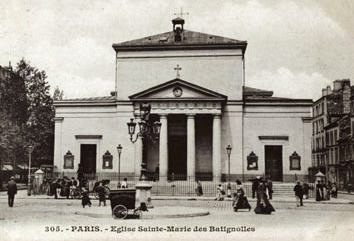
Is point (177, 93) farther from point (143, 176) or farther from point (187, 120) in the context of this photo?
point (143, 176)

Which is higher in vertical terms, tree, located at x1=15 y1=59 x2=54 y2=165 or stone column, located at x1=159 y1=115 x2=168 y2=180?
tree, located at x1=15 y1=59 x2=54 y2=165

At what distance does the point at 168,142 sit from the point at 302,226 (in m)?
25.8

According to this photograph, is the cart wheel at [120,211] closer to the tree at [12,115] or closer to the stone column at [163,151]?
the stone column at [163,151]

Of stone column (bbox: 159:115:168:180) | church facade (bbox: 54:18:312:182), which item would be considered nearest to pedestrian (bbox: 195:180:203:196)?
church facade (bbox: 54:18:312:182)

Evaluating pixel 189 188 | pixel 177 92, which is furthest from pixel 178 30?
pixel 189 188

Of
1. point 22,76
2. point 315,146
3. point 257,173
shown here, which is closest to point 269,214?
point 257,173

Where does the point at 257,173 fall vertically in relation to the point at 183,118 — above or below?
below

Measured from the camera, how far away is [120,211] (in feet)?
59.7

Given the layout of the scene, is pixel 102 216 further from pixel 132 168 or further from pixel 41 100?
pixel 41 100

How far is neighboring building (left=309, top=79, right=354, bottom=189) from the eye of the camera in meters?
48.4

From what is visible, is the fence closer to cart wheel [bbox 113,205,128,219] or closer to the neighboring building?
the neighboring building

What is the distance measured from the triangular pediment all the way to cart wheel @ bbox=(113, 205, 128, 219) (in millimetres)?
20891

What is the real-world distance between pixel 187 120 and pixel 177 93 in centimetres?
238

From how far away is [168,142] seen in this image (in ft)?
135
